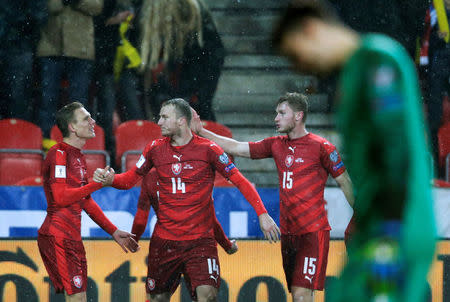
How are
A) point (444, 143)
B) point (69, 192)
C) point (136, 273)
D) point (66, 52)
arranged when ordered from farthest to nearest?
point (444, 143) < point (66, 52) < point (136, 273) < point (69, 192)

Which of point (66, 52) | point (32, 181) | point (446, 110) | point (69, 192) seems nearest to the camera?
point (69, 192)

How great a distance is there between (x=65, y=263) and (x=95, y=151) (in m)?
2.04

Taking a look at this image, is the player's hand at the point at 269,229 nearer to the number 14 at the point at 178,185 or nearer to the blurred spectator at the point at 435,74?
the number 14 at the point at 178,185

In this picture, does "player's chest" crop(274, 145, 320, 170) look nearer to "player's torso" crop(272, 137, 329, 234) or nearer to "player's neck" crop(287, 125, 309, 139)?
"player's torso" crop(272, 137, 329, 234)

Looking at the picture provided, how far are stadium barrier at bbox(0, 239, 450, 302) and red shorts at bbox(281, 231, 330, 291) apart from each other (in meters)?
0.79

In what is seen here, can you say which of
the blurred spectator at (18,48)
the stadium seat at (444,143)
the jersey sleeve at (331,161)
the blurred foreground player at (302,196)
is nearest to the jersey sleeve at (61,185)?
the blurred foreground player at (302,196)

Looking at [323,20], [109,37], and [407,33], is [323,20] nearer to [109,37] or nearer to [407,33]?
[109,37]

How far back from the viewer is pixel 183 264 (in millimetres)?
5543

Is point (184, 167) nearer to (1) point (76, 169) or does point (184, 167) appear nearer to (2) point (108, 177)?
(2) point (108, 177)

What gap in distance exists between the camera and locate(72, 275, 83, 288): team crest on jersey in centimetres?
553

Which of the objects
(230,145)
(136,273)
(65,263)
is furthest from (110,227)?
(230,145)

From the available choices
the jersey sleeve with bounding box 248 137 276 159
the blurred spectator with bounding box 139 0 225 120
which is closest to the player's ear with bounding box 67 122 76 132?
the jersey sleeve with bounding box 248 137 276 159

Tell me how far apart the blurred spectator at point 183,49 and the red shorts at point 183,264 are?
9.69ft

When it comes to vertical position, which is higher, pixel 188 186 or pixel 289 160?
pixel 289 160
